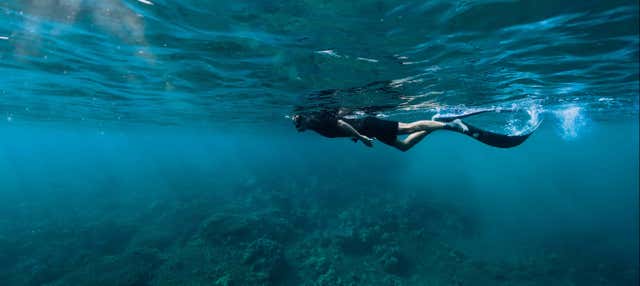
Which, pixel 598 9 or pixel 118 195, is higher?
pixel 598 9

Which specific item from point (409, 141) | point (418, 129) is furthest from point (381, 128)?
point (418, 129)

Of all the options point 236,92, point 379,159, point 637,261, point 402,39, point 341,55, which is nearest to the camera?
point 402,39

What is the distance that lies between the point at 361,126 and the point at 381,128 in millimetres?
543

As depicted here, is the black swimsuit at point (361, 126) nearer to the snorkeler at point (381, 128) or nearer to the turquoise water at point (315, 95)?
the snorkeler at point (381, 128)

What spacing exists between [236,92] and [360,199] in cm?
1866

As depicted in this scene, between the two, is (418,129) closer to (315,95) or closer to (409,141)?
(409,141)

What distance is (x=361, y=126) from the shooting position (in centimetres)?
779

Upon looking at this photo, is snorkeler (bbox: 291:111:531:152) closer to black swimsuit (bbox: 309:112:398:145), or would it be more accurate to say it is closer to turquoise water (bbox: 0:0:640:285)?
black swimsuit (bbox: 309:112:398:145)

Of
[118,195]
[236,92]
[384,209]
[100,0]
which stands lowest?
[118,195]

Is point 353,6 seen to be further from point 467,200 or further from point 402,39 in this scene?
point 467,200

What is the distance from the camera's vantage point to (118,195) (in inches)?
1634

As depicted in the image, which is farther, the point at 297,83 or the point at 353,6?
the point at 297,83

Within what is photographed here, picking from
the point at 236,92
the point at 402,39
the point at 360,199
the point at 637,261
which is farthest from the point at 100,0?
the point at 637,261

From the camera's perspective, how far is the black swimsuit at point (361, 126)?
23.5 ft
